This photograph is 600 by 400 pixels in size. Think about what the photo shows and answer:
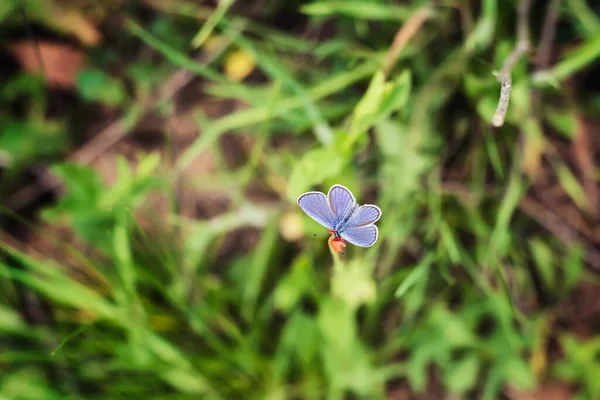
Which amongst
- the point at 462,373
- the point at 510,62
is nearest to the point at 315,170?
the point at 510,62

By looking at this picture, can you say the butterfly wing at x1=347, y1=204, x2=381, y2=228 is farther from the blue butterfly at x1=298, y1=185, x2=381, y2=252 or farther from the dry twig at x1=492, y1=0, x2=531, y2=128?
the dry twig at x1=492, y1=0, x2=531, y2=128

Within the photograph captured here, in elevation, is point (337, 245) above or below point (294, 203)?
below

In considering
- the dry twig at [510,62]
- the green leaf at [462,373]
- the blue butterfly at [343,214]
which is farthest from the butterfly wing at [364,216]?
the green leaf at [462,373]

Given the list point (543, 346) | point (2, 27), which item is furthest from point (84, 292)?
point (543, 346)

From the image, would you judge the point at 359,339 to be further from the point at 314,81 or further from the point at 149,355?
the point at 314,81

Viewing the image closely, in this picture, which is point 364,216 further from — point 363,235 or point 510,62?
point 510,62

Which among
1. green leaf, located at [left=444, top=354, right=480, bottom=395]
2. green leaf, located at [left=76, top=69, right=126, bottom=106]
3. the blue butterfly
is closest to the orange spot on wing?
the blue butterfly
